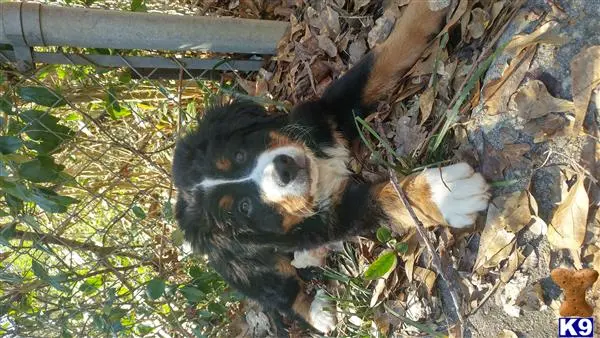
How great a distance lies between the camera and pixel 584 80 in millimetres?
2123

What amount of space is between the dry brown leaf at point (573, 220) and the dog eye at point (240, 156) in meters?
1.52

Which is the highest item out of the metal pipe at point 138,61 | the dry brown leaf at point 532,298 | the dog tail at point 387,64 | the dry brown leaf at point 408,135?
the metal pipe at point 138,61

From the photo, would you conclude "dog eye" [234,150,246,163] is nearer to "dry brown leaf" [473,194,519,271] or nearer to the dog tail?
the dog tail

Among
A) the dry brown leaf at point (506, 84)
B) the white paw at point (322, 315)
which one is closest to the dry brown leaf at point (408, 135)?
the dry brown leaf at point (506, 84)

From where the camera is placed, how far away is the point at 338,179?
10.9 feet

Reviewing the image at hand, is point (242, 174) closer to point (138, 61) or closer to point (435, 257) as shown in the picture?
point (435, 257)

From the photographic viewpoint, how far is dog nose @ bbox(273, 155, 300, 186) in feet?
9.52

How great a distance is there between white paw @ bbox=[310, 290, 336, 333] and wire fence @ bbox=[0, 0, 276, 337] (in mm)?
783

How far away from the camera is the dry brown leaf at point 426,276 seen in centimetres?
283

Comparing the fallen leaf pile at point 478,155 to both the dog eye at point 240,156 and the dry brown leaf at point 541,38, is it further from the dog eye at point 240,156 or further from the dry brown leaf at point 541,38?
the dog eye at point 240,156

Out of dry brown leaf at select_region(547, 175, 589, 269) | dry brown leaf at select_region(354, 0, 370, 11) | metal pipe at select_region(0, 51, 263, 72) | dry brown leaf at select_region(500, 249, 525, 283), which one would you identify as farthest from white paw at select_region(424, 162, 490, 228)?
metal pipe at select_region(0, 51, 263, 72)

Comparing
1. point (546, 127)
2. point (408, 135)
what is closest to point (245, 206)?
point (408, 135)

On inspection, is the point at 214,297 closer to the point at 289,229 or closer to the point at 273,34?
the point at 289,229

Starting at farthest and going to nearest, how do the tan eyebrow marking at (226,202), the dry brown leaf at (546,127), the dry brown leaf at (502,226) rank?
the tan eyebrow marking at (226,202), the dry brown leaf at (502,226), the dry brown leaf at (546,127)
